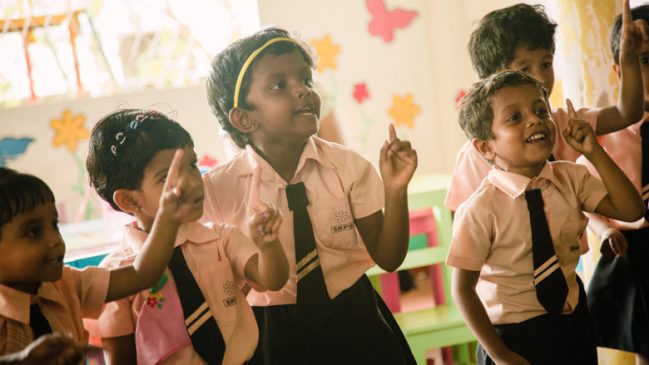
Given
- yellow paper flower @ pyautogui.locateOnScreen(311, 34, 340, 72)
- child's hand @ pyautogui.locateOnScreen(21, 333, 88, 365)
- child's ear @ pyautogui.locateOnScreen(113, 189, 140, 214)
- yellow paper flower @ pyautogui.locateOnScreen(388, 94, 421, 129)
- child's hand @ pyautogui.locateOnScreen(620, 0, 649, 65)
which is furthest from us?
yellow paper flower @ pyautogui.locateOnScreen(388, 94, 421, 129)

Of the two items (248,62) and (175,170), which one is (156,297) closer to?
(175,170)

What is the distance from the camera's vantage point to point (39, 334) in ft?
4.85

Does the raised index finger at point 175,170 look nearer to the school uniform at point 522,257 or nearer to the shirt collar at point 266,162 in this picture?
the shirt collar at point 266,162

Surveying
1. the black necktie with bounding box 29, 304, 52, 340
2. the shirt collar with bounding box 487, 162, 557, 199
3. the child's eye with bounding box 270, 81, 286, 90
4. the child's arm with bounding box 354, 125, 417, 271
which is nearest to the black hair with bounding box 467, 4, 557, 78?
the shirt collar with bounding box 487, 162, 557, 199

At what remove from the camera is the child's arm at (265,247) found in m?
1.58

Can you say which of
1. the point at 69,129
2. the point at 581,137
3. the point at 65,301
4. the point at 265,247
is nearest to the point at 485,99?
the point at 581,137

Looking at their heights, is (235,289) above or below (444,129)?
above

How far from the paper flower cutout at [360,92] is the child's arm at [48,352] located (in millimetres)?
2451

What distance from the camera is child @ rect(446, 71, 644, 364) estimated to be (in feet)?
5.88

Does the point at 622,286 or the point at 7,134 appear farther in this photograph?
the point at 7,134

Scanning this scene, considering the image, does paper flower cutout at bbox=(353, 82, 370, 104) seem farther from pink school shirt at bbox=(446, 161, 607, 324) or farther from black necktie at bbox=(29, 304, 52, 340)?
black necktie at bbox=(29, 304, 52, 340)

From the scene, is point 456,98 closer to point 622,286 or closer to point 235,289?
point 622,286

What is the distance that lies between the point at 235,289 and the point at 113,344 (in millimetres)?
266

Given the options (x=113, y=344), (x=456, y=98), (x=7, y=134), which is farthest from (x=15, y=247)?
(x=456, y=98)
